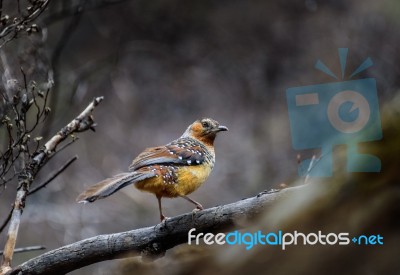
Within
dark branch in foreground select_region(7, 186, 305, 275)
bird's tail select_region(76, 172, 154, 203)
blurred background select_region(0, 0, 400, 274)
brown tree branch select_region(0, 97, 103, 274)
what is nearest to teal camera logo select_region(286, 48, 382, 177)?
blurred background select_region(0, 0, 400, 274)

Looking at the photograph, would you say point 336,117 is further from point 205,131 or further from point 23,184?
point 23,184

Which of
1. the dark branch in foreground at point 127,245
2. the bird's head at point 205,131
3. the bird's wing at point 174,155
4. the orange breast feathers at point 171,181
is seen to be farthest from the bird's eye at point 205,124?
the dark branch in foreground at point 127,245

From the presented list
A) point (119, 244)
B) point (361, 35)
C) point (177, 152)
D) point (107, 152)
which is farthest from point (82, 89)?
point (119, 244)

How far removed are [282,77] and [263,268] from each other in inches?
282

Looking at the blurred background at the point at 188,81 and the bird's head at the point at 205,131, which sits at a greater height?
the blurred background at the point at 188,81

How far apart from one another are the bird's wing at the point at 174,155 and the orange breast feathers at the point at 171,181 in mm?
26

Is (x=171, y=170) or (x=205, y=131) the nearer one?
(x=171, y=170)

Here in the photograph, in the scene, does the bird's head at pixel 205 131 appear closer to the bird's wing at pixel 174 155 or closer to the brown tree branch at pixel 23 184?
the bird's wing at pixel 174 155

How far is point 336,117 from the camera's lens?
574cm

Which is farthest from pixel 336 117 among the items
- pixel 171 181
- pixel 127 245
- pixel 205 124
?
pixel 127 245

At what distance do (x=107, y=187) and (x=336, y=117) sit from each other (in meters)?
3.56

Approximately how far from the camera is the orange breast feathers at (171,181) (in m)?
3.00

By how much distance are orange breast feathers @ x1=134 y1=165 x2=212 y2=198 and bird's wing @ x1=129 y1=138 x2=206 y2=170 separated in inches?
1.0

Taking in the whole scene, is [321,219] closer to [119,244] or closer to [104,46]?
[119,244]
